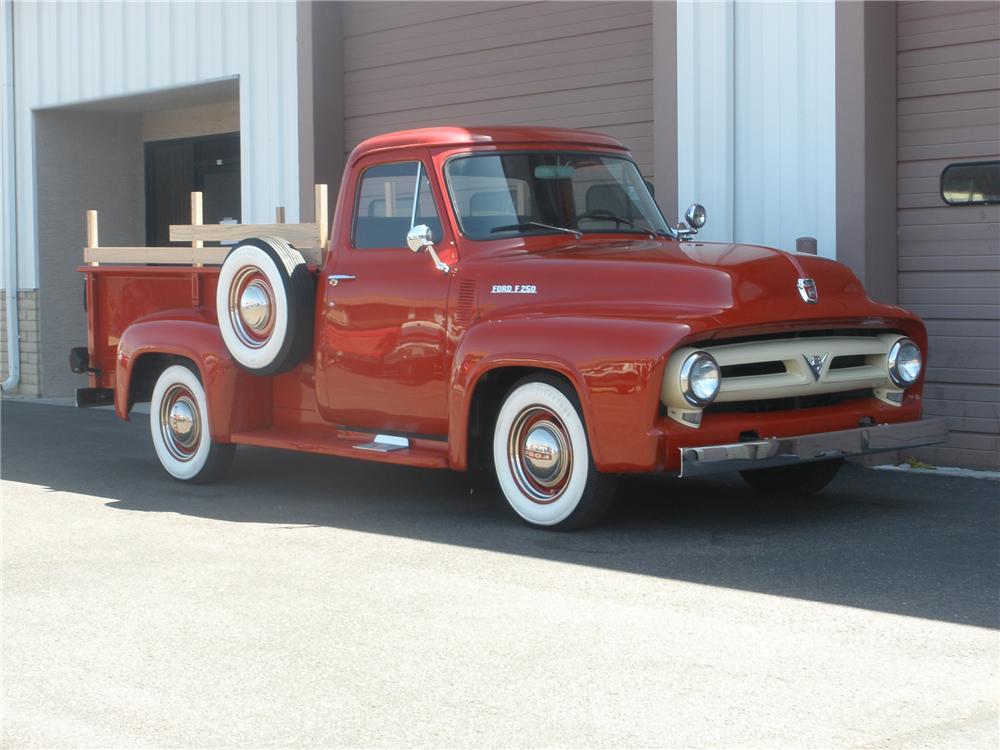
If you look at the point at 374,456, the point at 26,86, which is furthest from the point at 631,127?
the point at 26,86

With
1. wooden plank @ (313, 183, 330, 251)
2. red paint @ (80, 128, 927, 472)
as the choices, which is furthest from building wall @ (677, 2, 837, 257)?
wooden plank @ (313, 183, 330, 251)

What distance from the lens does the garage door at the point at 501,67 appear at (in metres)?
11.1

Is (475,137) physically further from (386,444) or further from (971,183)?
(971,183)

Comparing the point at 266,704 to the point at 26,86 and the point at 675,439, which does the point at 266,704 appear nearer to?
the point at 675,439

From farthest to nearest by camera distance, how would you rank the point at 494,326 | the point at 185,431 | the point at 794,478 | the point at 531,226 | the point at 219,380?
the point at 185,431
the point at 219,380
the point at 794,478
the point at 531,226
the point at 494,326

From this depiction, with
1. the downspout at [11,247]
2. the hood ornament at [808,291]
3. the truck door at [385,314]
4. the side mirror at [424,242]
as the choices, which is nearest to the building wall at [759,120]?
the hood ornament at [808,291]

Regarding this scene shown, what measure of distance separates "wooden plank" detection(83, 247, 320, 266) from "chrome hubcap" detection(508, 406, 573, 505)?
2.60 meters

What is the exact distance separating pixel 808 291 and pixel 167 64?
10.5 m

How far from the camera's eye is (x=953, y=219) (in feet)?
30.4

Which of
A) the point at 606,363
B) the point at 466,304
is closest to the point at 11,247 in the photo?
the point at 466,304

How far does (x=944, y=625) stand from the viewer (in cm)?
498

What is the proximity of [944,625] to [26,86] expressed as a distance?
48.8 feet

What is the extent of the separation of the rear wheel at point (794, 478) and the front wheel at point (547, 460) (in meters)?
1.46

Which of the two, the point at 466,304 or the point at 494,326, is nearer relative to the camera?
the point at 494,326
